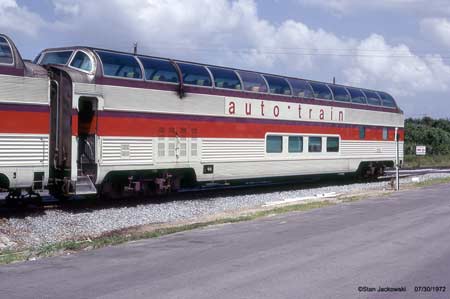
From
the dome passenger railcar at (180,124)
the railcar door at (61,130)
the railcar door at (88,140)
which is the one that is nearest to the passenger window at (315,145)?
the dome passenger railcar at (180,124)

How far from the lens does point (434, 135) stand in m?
52.1

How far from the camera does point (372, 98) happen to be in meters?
26.8

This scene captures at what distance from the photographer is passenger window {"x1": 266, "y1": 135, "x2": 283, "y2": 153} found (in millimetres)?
20430

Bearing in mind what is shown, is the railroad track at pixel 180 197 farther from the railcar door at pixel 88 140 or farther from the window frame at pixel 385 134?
the window frame at pixel 385 134

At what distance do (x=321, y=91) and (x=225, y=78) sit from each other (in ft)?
19.0

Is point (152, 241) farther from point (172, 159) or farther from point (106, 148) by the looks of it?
point (172, 159)

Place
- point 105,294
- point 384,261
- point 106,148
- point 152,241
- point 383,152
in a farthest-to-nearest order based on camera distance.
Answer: point 383,152, point 106,148, point 152,241, point 384,261, point 105,294

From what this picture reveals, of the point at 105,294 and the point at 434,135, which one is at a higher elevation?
the point at 434,135

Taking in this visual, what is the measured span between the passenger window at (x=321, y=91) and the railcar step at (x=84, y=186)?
10662 mm

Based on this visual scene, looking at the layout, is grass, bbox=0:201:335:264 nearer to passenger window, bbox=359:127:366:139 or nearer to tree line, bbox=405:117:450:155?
passenger window, bbox=359:127:366:139

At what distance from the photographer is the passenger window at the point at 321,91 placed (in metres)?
23.0

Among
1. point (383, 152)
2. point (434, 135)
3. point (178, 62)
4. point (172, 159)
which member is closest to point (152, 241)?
point (172, 159)

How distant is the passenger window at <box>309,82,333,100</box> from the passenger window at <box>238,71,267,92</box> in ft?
10.8

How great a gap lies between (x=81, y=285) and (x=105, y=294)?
604 millimetres
